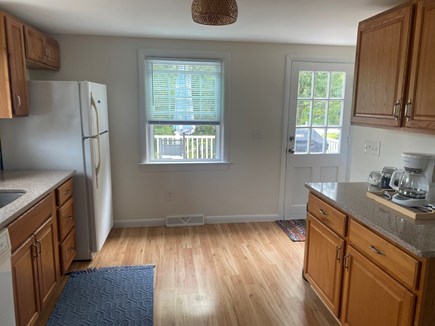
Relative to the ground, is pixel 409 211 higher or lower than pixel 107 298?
higher

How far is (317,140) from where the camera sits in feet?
13.3

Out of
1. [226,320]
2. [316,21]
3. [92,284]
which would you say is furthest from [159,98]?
[226,320]

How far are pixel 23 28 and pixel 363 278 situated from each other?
9.97ft

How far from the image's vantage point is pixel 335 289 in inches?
82.4

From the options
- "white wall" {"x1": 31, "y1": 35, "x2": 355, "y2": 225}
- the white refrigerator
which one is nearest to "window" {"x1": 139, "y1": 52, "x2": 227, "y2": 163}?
"white wall" {"x1": 31, "y1": 35, "x2": 355, "y2": 225}

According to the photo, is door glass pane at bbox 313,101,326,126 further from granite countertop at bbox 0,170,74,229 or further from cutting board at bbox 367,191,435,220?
granite countertop at bbox 0,170,74,229

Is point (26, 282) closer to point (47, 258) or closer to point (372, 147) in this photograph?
point (47, 258)

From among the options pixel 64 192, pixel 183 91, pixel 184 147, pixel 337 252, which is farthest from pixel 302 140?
pixel 64 192

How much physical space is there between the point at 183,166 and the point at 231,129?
73cm

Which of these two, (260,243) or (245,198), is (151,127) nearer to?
(245,198)

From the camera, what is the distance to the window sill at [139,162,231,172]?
378 cm

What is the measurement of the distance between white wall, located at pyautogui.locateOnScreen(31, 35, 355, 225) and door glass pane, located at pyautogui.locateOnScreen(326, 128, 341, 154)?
0.64m

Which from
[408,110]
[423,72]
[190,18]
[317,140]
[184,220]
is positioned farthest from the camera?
[317,140]

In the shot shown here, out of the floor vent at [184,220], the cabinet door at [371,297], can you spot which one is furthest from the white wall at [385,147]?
the floor vent at [184,220]
